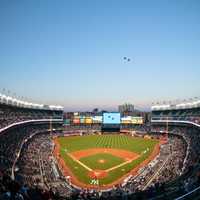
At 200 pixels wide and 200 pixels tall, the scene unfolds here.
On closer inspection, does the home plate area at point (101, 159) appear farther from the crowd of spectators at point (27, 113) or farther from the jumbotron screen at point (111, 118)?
the jumbotron screen at point (111, 118)

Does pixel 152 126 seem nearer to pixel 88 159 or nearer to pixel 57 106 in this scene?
pixel 57 106

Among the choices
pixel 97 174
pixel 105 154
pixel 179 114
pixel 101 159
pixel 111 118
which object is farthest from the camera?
pixel 111 118

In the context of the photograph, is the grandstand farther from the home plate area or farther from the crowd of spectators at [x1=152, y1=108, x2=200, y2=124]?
the home plate area

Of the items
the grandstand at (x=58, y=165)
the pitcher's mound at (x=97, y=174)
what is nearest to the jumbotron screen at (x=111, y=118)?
the grandstand at (x=58, y=165)

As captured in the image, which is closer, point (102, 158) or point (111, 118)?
point (102, 158)

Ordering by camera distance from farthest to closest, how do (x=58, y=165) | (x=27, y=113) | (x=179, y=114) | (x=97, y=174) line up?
(x=179, y=114) < (x=27, y=113) < (x=58, y=165) < (x=97, y=174)

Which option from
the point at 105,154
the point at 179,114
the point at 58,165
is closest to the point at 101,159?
the point at 105,154

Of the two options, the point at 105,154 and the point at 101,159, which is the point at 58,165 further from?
the point at 105,154
